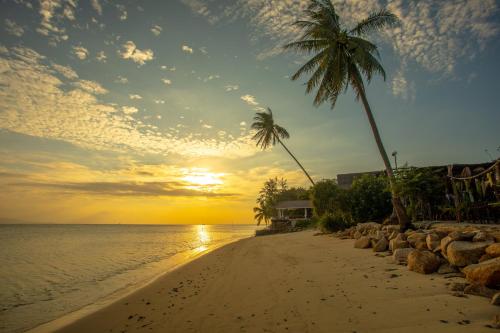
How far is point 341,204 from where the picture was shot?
19.6 meters

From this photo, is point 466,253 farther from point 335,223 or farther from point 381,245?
point 335,223

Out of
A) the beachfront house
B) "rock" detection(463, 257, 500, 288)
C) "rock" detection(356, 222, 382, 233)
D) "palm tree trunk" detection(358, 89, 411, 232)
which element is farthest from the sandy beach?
the beachfront house

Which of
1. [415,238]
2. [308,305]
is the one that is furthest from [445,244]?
[308,305]

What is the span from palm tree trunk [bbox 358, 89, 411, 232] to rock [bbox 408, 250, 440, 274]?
5.28 m

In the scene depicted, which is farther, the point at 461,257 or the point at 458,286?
the point at 461,257

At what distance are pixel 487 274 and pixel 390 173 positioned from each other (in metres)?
9.27

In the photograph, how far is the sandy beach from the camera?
386cm

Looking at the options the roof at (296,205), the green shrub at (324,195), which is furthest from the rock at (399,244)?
the roof at (296,205)

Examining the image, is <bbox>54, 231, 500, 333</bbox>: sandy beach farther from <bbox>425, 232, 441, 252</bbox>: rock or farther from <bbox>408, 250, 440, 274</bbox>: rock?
<bbox>425, 232, 441, 252</bbox>: rock

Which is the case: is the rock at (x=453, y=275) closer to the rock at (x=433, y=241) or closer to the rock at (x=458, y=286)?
the rock at (x=458, y=286)

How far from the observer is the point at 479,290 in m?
4.42

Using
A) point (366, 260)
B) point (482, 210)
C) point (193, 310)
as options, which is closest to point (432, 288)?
point (366, 260)

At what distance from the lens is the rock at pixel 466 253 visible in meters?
5.53

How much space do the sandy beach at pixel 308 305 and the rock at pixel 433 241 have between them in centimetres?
105
